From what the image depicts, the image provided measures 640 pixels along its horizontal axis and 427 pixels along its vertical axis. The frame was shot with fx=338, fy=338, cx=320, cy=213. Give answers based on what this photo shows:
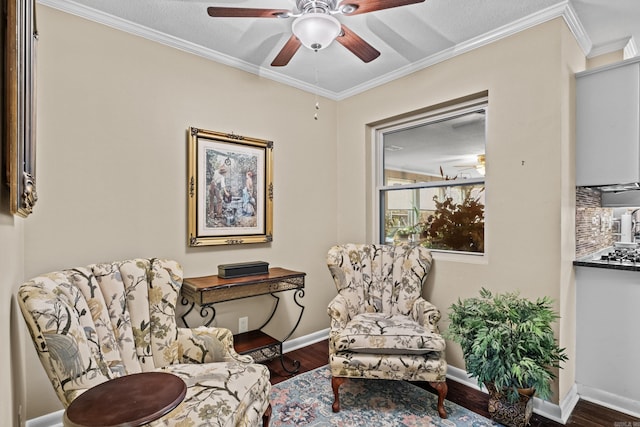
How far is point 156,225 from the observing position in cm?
245

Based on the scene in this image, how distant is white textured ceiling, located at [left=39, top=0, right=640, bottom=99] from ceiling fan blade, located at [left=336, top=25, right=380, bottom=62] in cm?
31

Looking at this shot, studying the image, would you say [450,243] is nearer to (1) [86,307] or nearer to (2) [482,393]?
(2) [482,393]

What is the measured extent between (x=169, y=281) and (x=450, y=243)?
2185mm

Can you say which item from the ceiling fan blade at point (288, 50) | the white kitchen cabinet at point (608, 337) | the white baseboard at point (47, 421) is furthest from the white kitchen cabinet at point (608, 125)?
the white baseboard at point (47, 421)

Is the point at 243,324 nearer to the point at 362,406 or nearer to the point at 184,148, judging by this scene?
the point at 362,406

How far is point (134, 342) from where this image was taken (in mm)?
1865

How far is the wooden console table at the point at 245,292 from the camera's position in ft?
Answer: 7.70

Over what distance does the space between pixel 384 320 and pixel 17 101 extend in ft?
7.73

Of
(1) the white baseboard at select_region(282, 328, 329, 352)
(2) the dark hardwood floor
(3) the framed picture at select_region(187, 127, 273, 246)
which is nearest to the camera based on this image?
(2) the dark hardwood floor

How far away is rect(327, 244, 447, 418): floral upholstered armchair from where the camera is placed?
86.6 inches

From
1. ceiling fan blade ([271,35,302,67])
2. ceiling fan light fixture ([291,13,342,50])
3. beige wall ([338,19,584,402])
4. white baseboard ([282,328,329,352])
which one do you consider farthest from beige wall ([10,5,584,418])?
ceiling fan light fixture ([291,13,342,50])

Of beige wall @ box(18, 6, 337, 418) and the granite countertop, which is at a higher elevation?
beige wall @ box(18, 6, 337, 418)

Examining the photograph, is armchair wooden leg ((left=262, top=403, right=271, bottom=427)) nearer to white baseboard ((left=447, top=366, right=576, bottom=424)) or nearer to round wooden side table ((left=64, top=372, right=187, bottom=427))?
round wooden side table ((left=64, top=372, right=187, bottom=427))

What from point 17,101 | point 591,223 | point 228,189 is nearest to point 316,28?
point 17,101
